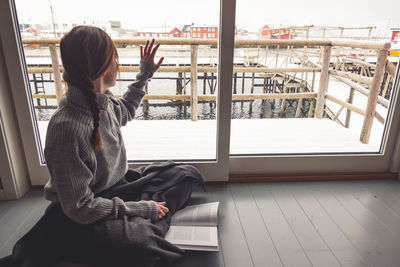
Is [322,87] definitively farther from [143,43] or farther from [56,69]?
[56,69]

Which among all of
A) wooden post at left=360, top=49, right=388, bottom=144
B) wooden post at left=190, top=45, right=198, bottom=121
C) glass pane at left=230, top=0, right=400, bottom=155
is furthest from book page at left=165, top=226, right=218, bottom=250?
wooden post at left=360, top=49, right=388, bottom=144

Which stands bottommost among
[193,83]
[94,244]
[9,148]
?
[94,244]

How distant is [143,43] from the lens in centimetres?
175

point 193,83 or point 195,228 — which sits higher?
point 193,83

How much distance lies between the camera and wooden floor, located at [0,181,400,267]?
40.7 inches

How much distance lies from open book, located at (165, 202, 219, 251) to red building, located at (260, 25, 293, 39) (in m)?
1.14

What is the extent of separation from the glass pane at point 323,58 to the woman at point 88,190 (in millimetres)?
783

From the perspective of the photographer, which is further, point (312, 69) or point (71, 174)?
point (312, 69)

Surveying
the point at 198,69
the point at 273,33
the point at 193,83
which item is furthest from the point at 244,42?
the point at 193,83

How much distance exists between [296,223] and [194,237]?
487mm

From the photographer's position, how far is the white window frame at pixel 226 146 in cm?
128

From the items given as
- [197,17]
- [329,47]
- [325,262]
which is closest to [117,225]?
[325,262]

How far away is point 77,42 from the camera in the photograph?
81cm

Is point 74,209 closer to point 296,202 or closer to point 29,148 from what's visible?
point 29,148
